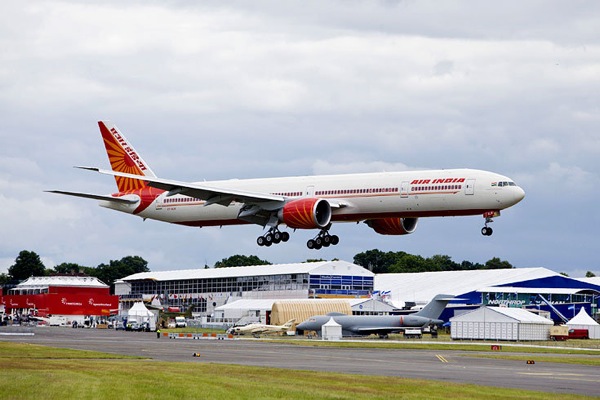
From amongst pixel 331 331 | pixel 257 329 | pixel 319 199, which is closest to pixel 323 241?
pixel 319 199

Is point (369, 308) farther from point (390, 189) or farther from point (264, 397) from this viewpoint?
point (264, 397)

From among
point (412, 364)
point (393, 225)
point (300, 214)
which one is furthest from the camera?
point (393, 225)

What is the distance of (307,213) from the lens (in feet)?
244

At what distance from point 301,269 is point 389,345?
3099 inches

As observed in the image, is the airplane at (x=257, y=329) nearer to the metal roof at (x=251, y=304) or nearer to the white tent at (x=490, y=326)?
the white tent at (x=490, y=326)

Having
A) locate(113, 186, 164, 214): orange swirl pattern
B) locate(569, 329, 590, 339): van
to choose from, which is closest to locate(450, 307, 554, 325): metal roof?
locate(569, 329, 590, 339): van

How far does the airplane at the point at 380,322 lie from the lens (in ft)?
381

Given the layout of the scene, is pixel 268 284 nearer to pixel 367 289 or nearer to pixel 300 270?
pixel 300 270

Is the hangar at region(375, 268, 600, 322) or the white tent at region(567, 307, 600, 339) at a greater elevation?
the hangar at region(375, 268, 600, 322)

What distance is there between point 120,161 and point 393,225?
1060 inches

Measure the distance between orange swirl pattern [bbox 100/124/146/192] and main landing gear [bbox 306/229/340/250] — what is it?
18763 millimetres

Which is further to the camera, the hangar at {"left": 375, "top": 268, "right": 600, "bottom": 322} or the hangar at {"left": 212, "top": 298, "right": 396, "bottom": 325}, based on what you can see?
the hangar at {"left": 375, "top": 268, "right": 600, "bottom": 322}

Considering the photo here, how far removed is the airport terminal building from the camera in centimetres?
16962

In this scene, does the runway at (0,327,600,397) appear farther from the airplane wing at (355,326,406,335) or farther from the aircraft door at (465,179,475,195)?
the airplane wing at (355,326,406,335)
